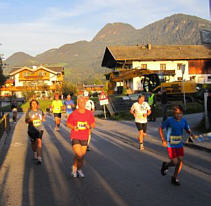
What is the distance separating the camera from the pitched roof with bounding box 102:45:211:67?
54000mm

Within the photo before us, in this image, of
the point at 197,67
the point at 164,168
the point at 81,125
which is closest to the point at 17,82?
the point at 197,67

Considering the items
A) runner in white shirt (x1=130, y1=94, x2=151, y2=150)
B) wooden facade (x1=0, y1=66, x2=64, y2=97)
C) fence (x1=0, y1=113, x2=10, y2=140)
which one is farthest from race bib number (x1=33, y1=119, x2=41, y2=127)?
wooden facade (x1=0, y1=66, x2=64, y2=97)

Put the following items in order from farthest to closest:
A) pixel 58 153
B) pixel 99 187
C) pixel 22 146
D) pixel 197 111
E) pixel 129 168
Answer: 1. pixel 197 111
2. pixel 22 146
3. pixel 58 153
4. pixel 129 168
5. pixel 99 187

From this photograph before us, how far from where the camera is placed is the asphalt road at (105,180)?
5.55 metres

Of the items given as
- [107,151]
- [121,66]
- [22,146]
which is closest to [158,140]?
[107,151]

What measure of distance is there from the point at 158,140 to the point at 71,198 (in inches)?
290

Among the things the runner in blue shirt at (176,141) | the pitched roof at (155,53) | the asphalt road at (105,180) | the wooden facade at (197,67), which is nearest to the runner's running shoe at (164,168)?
the asphalt road at (105,180)

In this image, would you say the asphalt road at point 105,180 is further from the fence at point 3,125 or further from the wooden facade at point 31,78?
the wooden facade at point 31,78

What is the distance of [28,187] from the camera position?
6.43 m

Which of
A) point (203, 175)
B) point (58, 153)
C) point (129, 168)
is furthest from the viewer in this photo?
point (58, 153)

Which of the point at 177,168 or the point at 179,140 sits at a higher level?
the point at 179,140

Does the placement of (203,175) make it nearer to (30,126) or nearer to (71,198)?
(71,198)

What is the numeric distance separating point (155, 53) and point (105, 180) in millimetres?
50792

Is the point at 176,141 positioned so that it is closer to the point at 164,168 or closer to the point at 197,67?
the point at 164,168
